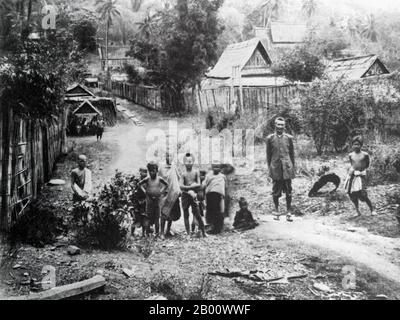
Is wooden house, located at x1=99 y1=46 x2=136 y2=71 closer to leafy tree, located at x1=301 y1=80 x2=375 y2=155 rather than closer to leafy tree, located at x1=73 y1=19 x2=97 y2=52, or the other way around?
leafy tree, located at x1=73 y1=19 x2=97 y2=52

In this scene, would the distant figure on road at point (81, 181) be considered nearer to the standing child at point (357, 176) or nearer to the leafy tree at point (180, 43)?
the leafy tree at point (180, 43)

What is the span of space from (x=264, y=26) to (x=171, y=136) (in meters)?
2.16

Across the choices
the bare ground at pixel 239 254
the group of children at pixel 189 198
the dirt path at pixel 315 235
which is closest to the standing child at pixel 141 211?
the group of children at pixel 189 198

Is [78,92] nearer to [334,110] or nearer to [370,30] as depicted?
[334,110]

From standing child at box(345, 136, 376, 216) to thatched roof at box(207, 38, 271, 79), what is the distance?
1845 mm

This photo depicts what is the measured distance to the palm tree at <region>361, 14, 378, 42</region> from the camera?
532cm

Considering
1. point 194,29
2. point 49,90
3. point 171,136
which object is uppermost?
point 194,29

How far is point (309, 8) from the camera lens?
5230mm

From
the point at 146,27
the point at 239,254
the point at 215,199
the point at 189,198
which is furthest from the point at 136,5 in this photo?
the point at 239,254

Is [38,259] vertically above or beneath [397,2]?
beneath

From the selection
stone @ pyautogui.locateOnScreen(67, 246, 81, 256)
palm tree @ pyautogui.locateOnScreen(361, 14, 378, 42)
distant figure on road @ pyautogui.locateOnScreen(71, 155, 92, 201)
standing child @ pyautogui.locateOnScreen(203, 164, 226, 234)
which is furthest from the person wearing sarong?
palm tree @ pyautogui.locateOnScreen(361, 14, 378, 42)

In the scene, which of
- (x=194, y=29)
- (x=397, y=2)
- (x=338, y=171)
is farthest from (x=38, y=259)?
(x=397, y=2)

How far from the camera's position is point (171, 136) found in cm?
498
